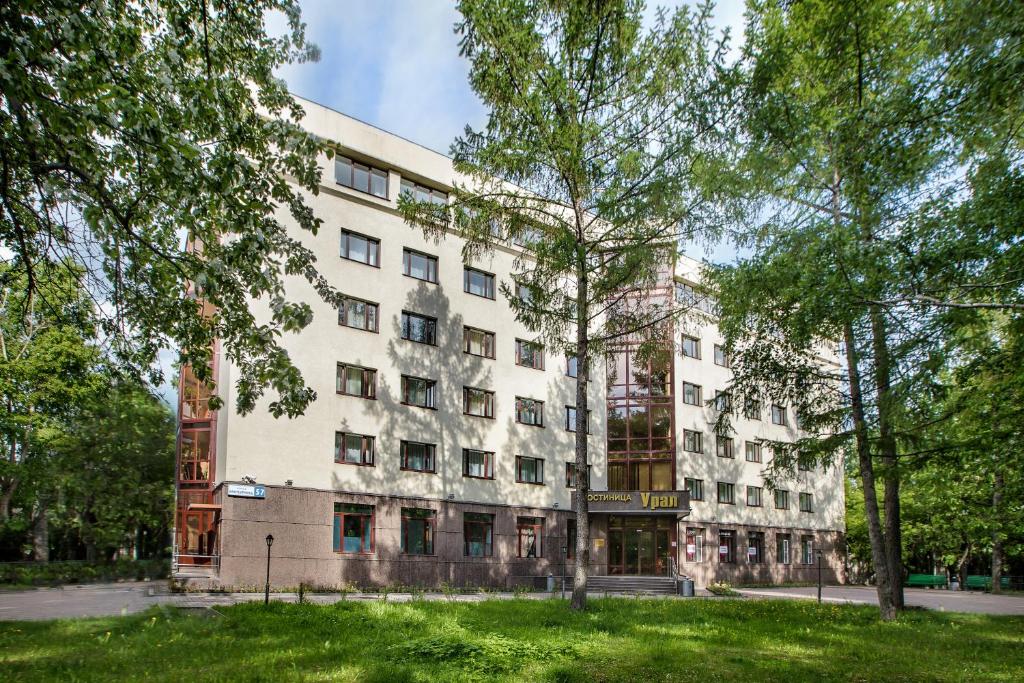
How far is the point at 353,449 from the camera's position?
2872 cm

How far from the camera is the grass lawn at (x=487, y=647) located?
10.2 m

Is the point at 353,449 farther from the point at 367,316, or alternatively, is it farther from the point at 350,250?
the point at 350,250

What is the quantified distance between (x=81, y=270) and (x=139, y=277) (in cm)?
60

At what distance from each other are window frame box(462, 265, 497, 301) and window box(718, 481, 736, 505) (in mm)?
18831

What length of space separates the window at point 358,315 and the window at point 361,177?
449 centimetres

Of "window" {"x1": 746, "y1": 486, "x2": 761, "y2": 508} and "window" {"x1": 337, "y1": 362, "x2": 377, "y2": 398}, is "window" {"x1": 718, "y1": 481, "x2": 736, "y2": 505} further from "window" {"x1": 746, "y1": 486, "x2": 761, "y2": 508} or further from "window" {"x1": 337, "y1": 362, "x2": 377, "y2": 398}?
"window" {"x1": 337, "y1": 362, "x2": 377, "y2": 398}

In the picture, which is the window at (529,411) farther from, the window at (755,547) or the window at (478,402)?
the window at (755,547)

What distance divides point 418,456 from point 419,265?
7936mm

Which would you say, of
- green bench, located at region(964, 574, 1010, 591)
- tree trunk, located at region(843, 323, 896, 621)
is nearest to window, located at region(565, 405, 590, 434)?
tree trunk, located at region(843, 323, 896, 621)

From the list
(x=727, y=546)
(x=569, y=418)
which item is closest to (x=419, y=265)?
(x=569, y=418)

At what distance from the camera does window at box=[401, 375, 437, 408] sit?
100ft

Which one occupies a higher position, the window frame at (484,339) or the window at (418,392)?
the window frame at (484,339)

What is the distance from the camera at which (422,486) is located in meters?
30.3

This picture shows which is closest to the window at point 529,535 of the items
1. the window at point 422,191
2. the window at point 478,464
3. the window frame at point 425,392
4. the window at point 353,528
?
the window at point 478,464
